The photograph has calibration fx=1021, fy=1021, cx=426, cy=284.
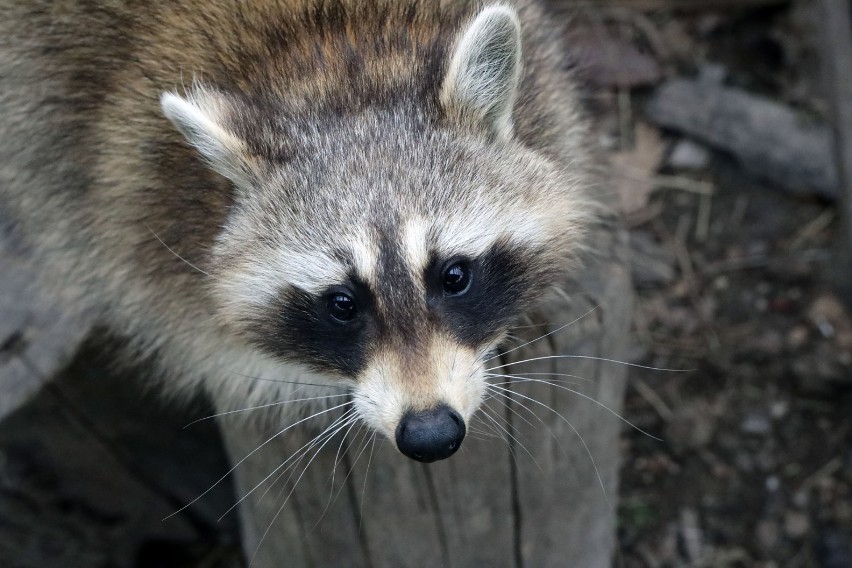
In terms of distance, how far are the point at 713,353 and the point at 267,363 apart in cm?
249

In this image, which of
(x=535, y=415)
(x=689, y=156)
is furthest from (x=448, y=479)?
(x=689, y=156)

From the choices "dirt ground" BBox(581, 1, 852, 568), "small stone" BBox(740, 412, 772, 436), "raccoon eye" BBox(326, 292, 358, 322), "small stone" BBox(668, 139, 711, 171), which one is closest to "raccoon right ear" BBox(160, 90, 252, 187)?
"raccoon eye" BBox(326, 292, 358, 322)

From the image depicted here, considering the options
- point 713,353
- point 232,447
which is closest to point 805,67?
point 713,353

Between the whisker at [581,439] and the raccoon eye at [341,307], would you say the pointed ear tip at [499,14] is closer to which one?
the raccoon eye at [341,307]

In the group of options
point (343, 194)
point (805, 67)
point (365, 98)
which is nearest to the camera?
point (343, 194)

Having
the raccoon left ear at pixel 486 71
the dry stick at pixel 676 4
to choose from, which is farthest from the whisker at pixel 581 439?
the dry stick at pixel 676 4

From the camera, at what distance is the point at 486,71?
291 cm

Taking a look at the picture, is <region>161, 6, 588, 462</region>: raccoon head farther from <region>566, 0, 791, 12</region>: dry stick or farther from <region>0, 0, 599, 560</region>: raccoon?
<region>566, 0, 791, 12</region>: dry stick

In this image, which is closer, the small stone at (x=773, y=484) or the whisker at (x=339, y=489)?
the whisker at (x=339, y=489)

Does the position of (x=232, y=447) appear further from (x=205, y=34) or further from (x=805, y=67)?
(x=805, y=67)

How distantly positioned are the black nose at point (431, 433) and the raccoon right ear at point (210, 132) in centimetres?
85

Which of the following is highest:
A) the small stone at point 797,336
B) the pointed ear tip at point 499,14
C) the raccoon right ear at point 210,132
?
the pointed ear tip at point 499,14

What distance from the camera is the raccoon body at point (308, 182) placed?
272 cm

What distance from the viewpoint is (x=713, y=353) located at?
4.92 metres
